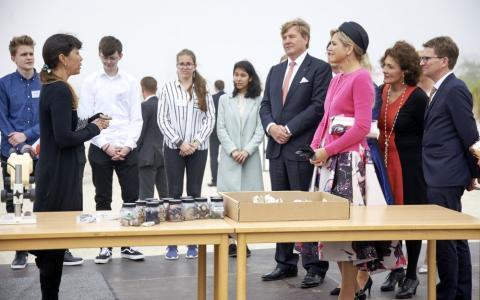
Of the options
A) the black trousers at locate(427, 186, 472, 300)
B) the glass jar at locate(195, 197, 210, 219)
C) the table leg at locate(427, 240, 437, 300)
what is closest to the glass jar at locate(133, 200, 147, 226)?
the glass jar at locate(195, 197, 210, 219)

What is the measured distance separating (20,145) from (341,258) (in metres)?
2.39

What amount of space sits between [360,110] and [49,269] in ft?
5.26

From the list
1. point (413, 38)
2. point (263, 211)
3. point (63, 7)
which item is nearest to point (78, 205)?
point (263, 211)

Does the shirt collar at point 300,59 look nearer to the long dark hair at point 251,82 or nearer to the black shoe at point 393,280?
the long dark hair at point 251,82

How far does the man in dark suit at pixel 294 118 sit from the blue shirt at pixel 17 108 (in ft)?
5.09

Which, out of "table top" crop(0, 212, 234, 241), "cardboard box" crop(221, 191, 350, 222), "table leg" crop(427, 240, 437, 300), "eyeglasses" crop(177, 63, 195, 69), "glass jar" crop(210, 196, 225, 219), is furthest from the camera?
"eyeglasses" crop(177, 63, 195, 69)

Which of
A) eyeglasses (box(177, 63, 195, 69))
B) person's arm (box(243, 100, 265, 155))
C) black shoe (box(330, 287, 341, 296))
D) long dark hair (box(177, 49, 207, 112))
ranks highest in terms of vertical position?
eyeglasses (box(177, 63, 195, 69))

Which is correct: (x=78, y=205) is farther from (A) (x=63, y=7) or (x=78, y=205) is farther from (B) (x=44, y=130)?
(A) (x=63, y=7)

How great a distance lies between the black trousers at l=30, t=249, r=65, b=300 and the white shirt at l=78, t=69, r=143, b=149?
1622 mm

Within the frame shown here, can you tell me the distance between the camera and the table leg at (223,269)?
287 centimetres

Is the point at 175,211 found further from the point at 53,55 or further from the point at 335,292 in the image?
the point at 335,292

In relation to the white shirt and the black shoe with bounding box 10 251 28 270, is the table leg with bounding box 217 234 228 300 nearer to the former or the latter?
the white shirt

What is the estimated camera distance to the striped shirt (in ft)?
16.9

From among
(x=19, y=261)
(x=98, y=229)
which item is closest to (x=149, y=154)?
(x=19, y=261)
